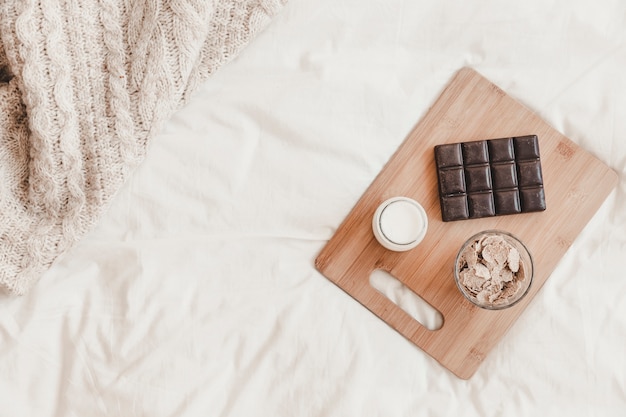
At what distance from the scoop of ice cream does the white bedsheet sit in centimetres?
7

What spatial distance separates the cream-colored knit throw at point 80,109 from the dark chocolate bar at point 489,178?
421 millimetres

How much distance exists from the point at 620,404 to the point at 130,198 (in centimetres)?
80

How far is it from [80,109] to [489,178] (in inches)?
24.4

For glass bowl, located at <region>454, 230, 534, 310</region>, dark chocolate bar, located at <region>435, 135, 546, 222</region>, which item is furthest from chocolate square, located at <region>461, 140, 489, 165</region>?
glass bowl, located at <region>454, 230, 534, 310</region>

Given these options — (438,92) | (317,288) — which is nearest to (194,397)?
(317,288)

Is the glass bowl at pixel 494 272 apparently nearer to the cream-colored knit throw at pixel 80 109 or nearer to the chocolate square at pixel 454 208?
the chocolate square at pixel 454 208

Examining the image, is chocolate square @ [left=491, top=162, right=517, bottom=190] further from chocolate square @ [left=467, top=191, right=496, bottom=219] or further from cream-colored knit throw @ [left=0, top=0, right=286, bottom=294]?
cream-colored knit throw @ [left=0, top=0, right=286, bottom=294]

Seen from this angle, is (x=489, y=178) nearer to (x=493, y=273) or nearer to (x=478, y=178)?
(x=478, y=178)

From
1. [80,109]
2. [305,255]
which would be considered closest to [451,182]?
[305,255]

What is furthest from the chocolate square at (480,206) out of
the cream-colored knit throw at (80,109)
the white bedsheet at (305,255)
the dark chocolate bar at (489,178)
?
the cream-colored knit throw at (80,109)

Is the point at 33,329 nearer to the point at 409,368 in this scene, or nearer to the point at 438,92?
the point at 409,368

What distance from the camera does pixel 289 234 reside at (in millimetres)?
938

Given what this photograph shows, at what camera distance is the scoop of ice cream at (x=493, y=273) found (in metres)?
0.90

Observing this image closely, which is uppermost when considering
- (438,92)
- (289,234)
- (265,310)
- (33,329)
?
(438,92)
